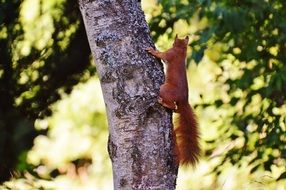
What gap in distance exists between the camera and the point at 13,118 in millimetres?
1857

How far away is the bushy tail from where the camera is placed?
181 centimetres

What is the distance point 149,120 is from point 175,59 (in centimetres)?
34

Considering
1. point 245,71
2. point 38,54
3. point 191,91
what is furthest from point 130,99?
point 191,91

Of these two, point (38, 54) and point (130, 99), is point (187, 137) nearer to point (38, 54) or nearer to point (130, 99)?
point (130, 99)

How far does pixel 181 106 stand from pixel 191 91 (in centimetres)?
217

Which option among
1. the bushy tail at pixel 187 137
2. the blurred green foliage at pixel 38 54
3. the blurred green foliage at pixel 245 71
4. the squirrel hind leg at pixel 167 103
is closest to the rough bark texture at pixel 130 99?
the squirrel hind leg at pixel 167 103

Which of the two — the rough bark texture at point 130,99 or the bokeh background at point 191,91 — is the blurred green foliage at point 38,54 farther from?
the rough bark texture at point 130,99

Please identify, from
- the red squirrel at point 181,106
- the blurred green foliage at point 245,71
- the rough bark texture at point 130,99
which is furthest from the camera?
the blurred green foliage at point 245,71

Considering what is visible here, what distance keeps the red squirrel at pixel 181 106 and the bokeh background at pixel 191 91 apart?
0.42 m

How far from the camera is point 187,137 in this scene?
1863 mm

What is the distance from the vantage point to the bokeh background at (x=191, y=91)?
2469mm

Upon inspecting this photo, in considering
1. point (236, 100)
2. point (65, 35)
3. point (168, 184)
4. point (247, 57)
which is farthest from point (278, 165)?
point (168, 184)

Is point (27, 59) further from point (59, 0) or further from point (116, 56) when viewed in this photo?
point (116, 56)

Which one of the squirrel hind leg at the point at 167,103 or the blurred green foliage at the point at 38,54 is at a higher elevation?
the blurred green foliage at the point at 38,54
